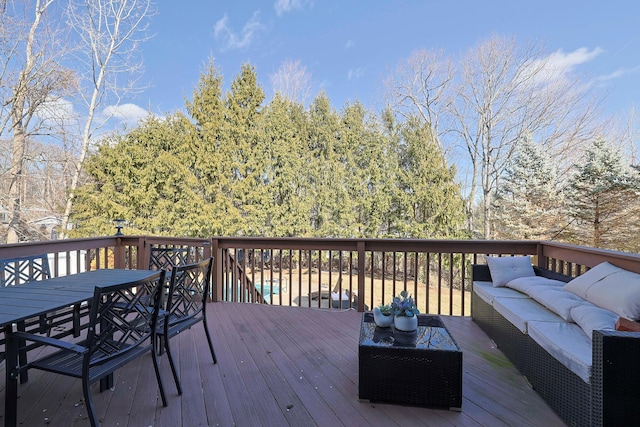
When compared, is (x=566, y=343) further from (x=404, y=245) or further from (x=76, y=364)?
(x=76, y=364)

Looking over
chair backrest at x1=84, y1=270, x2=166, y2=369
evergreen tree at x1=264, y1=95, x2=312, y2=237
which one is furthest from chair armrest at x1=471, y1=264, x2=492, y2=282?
evergreen tree at x1=264, y1=95, x2=312, y2=237

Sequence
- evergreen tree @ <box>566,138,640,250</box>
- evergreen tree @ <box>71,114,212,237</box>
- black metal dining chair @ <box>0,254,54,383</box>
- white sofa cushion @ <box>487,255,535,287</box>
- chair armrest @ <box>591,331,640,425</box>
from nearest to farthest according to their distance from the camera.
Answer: chair armrest @ <box>591,331,640,425</box> → black metal dining chair @ <box>0,254,54,383</box> → white sofa cushion @ <box>487,255,535,287</box> → evergreen tree @ <box>566,138,640,250</box> → evergreen tree @ <box>71,114,212,237</box>

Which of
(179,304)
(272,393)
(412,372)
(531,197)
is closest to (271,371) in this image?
(272,393)

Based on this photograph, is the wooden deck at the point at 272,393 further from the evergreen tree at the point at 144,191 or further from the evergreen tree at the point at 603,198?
the evergreen tree at the point at 603,198

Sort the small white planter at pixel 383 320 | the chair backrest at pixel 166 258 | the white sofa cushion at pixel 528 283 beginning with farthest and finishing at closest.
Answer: the chair backrest at pixel 166 258 → the white sofa cushion at pixel 528 283 → the small white planter at pixel 383 320

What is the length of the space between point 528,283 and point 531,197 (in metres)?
9.56

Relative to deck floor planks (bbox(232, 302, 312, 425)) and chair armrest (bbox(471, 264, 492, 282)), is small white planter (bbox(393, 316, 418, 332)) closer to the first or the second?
deck floor planks (bbox(232, 302, 312, 425))

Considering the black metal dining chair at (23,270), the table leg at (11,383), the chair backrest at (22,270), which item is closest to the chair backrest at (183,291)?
the table leg at (11,383)

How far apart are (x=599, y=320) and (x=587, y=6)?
1063 cm

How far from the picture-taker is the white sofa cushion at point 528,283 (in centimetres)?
275

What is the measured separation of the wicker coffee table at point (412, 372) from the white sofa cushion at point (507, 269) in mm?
1484

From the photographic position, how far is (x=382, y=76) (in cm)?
1202

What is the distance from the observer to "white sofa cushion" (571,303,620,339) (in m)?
1.84

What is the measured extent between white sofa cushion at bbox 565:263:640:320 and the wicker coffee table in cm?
109
